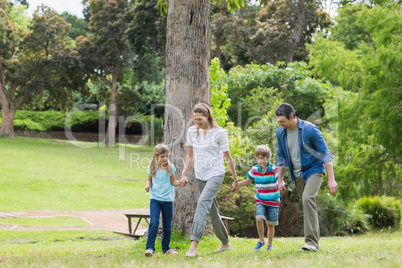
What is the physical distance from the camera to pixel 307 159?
6.02 metres

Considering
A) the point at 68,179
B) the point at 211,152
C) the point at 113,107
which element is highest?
the point at 113,107

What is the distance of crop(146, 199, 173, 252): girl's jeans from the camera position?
21.1ft

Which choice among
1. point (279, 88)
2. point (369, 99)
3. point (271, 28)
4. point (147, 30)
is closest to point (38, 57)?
point (147, 30)

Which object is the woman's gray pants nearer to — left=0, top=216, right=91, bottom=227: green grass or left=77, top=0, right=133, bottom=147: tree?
left=0, top=216, right=91, bottom=227: green grass

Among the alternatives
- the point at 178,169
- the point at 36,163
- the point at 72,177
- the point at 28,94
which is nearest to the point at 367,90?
the point at 178,169

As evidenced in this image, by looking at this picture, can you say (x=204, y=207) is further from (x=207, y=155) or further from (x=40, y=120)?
(x=40, y=120)

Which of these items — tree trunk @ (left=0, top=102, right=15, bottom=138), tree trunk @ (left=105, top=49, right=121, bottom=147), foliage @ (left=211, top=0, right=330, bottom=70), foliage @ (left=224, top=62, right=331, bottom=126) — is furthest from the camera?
tree trunk @ (left=105, top=49, right=121, bottom=147)

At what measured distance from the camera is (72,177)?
74.5 ft

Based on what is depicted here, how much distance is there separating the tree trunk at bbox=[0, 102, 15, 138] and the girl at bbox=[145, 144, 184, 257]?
113ft

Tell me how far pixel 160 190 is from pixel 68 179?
54.7ft

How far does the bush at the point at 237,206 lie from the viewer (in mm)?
12617

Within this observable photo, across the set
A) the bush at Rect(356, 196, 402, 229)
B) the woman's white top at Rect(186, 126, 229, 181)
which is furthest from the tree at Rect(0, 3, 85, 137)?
the woman's white top at Rect(186, 126, 229, 181)

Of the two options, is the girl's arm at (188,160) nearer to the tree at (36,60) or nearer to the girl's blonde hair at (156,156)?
the girl's blonde hair at (156,156)

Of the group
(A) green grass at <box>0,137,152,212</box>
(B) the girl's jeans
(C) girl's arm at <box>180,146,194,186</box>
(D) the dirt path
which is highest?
(C) girl's arm at <box>180,146,194,186</box>
